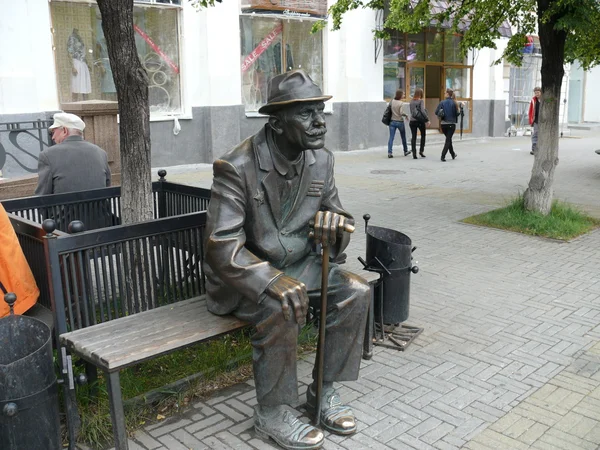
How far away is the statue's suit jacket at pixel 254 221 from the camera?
10.9 ft

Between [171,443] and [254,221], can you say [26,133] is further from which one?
[171,443]

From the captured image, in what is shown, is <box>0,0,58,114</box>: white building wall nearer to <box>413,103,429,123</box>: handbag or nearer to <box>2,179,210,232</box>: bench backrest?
<box>2,179,210,232</box>: bench backrest

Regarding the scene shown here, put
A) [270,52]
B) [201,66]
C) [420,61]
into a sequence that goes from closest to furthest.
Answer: [201,66]
[270,52]
[420,61]

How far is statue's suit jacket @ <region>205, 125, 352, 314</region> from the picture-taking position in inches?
131

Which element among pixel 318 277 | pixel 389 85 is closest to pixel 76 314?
pixel 318 277

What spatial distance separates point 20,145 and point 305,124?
9.24m

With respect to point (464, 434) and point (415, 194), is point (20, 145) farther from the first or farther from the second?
point (464, 434)

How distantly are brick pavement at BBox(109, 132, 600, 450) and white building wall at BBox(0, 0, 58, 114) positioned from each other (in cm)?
671

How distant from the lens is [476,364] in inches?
172

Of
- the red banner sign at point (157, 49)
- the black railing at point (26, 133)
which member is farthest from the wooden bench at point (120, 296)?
the red banner sign at point (157, 49)

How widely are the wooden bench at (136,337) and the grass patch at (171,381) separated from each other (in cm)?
38

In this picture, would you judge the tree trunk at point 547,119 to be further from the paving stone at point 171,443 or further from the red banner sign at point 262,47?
the red banner sign at point 262,47

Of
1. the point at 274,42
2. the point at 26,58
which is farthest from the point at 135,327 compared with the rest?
the point at 274,42

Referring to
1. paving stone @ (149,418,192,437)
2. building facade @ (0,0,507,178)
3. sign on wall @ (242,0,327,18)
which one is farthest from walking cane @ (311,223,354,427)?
sign on wall @ (242,0,327,18)
